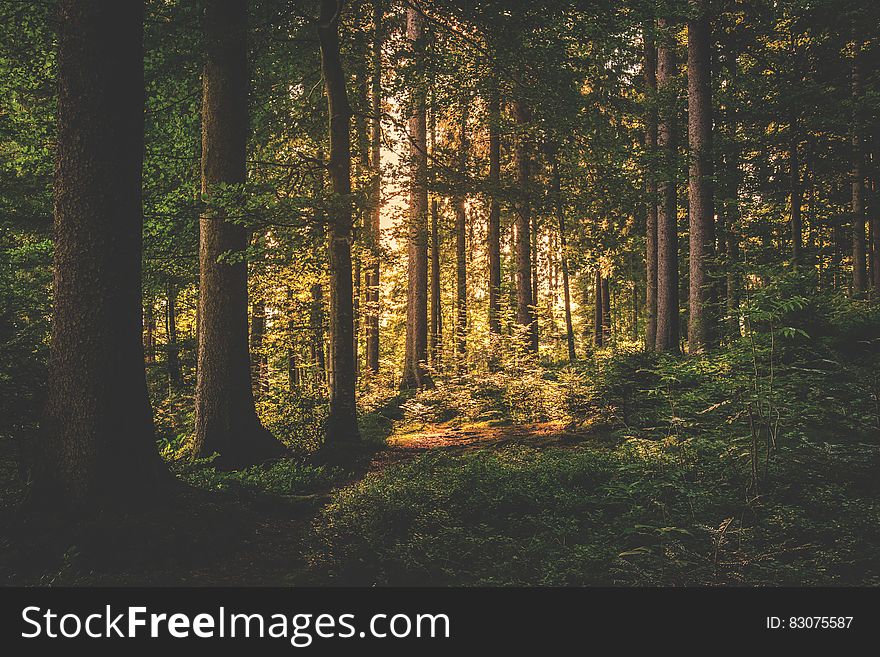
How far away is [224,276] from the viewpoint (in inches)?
354

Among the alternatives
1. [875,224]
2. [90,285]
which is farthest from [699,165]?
[875,224]

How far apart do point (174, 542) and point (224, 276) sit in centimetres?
491

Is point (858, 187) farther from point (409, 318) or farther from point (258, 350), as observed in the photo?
point (258, 350)

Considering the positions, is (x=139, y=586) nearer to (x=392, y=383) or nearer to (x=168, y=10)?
(x=168, y=10)

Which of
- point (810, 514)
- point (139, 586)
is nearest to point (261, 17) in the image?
point (139, 586)

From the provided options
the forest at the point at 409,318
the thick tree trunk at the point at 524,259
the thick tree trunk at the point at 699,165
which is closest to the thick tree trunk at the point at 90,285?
the forest at the point at 409,318

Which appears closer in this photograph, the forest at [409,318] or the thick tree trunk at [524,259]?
the forest at [409,318]

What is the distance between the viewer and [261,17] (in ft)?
33.8

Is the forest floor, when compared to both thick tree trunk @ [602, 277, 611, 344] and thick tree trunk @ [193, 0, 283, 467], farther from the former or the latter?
thick tree trunk @ [602, 277, 611, 344]

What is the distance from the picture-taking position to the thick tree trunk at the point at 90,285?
527cm

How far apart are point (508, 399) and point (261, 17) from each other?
1064 cm

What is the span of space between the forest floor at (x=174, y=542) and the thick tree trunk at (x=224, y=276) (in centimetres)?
197

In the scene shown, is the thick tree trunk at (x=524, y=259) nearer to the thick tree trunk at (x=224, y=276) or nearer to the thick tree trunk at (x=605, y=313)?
the thick tree trunk at (x=224, y=276)

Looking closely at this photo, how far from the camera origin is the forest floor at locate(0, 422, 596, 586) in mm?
4621
